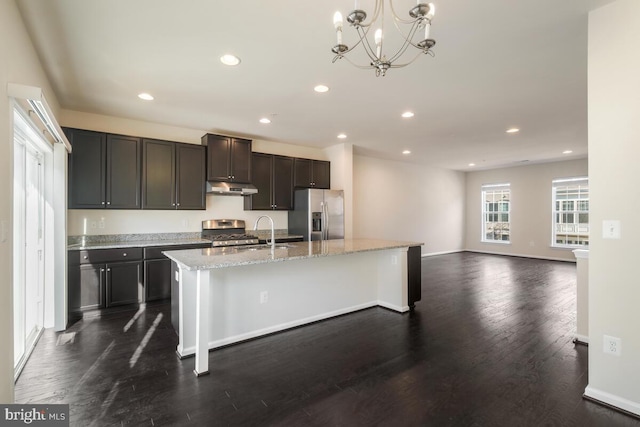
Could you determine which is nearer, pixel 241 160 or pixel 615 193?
pixel 615 193

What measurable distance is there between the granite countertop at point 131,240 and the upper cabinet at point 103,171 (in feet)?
1.67

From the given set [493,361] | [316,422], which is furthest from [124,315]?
[493,361]

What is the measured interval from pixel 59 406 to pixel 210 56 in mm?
2872

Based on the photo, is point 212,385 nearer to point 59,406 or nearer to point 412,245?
point 59,406

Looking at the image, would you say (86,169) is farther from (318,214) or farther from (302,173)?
(318,214)

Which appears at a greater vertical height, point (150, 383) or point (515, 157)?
point (515, 157)

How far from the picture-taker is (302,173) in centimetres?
600

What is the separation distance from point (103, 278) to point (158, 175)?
1.59m

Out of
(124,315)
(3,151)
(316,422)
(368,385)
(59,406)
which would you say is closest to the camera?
(3,151)

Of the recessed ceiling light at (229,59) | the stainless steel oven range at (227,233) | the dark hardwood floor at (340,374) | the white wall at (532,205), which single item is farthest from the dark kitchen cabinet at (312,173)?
the white wall at (532,205)

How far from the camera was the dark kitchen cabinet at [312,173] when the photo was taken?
5950 mm

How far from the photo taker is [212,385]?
2289mm

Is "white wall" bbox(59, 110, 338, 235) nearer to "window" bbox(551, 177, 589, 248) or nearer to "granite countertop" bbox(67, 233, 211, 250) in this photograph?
"granite countertop" bbox(67, 233, 211, 250)

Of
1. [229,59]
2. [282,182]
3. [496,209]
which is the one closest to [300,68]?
[229,59]
